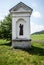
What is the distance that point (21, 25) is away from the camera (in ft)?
62.2

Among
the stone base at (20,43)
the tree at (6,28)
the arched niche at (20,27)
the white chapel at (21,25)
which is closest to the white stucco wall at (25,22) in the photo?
the white chapel at (21,25)

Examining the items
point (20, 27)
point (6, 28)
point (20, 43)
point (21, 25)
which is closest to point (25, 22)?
point (21, 25)

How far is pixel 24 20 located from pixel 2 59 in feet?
23.5

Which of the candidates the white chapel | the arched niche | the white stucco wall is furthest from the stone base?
the arched niche

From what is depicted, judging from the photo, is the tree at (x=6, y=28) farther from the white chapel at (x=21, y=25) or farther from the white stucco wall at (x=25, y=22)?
the white stucco wall at (x=25, y=22)

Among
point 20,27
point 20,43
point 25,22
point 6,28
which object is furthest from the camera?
point 6,28

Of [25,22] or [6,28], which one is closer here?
[25,22]

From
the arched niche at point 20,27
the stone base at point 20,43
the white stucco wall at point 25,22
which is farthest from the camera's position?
the arched niche at point 20,27

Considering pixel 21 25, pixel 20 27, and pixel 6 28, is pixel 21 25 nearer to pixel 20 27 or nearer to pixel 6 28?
pixel 20 27

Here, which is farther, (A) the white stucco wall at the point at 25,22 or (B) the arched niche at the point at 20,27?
(B) the arched niche at the point at 20,27

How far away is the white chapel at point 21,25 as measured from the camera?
60.2 ft

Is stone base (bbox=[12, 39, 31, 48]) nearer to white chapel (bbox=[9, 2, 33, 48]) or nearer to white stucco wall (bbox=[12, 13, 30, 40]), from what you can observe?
white chapel (bbox=[9, 2, 33, 48])

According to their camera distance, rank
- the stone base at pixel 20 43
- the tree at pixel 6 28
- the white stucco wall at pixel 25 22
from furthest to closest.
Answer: the tree at pixel 6 28
the white stucco wall at pixel 25 22
the stone base at pixel 20 43

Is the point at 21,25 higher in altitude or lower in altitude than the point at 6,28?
higher
